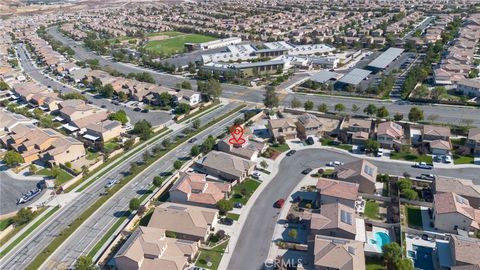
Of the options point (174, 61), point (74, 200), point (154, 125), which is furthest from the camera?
point (174, 61)

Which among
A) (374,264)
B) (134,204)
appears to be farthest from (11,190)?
(374,264)

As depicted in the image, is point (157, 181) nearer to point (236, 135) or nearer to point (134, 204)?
point (134, 204)

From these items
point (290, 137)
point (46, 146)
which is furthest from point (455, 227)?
point (46, 146)

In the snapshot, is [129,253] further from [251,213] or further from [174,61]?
[174,61]

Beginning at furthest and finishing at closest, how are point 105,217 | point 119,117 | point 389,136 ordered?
point 119,117
point 389,136
point 105,217

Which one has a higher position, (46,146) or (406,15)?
(406,15)

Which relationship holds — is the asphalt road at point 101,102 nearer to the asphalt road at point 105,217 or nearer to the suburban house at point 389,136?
the asphalt road at point 105,217

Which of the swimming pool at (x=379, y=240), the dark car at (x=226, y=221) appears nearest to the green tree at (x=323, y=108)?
the swimming pool at (x=379, y=240)
